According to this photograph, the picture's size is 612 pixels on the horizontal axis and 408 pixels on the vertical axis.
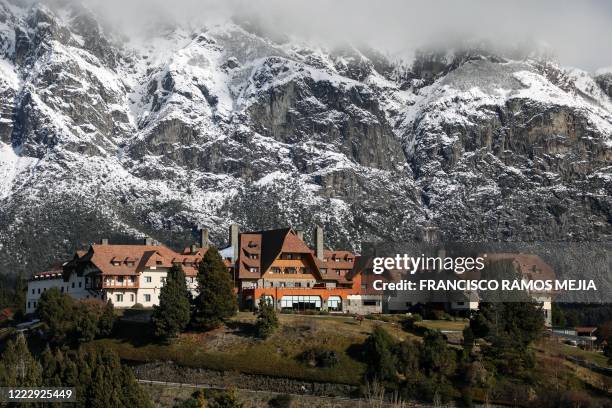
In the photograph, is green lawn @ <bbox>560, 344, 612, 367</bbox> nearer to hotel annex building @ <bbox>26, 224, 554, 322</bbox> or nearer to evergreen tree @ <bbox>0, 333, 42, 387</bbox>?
hotel annex building @ <bbox>26, 224, 554, 322</bbox>

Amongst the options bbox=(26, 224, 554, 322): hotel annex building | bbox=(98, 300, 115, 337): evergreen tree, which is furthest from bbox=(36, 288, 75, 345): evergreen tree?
bbox=(26, 224, 554, 322): hotel annex building

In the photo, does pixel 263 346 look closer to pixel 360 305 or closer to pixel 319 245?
pixel 360 305

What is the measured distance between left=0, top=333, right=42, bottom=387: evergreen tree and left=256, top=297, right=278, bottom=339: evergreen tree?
86.3 feet

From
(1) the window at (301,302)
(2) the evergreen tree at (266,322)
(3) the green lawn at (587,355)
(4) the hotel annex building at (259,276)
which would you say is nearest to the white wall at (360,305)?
(4) the hotel annex building at (259,276)

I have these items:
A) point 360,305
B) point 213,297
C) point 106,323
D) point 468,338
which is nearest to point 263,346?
point 213,297

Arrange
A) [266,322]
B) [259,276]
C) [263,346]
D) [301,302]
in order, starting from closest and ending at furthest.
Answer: [263,346]
[266,322]
[301,302]
[259,276]

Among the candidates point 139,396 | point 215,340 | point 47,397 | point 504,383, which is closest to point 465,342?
point 504,383

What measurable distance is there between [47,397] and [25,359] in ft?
44.0

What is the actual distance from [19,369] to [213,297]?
2593 centimetres

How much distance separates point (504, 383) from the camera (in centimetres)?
10875

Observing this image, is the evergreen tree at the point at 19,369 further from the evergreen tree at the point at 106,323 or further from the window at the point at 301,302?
the window at the point at 301,302

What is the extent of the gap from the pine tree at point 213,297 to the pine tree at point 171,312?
1.79m

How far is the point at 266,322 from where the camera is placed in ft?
376

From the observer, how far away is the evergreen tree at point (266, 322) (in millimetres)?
114375
